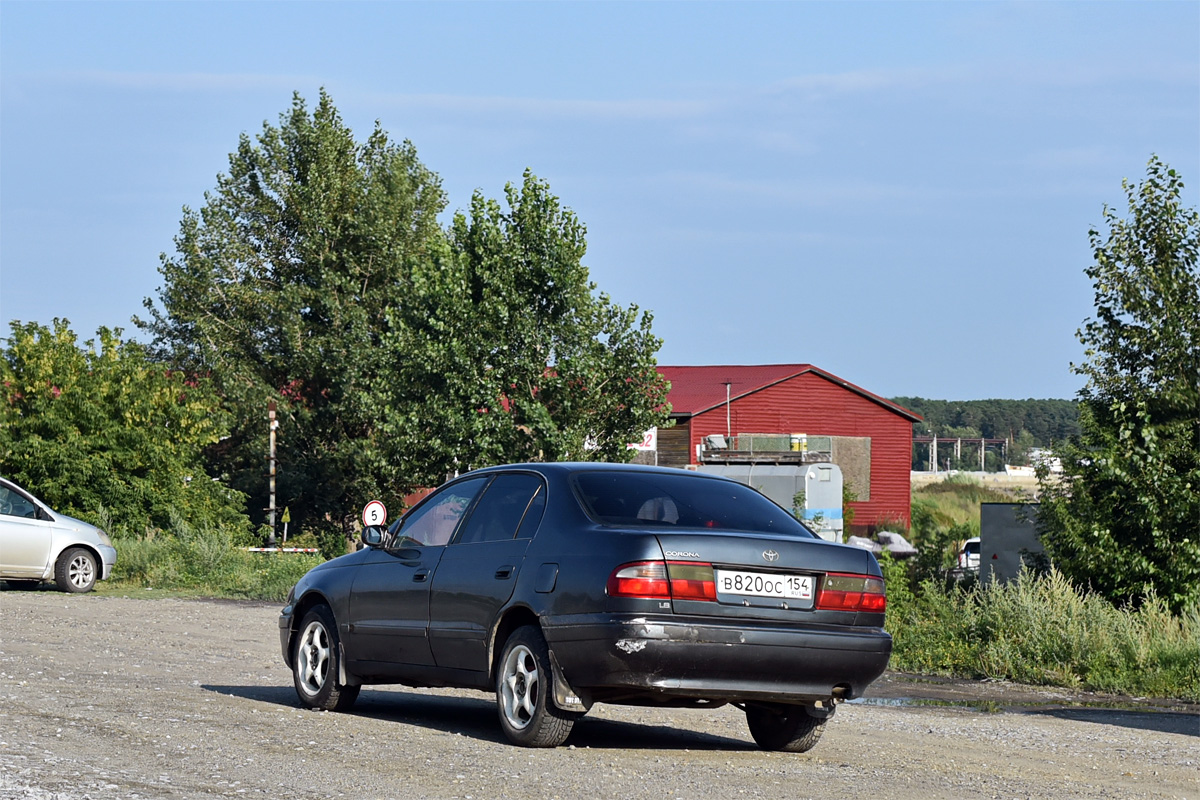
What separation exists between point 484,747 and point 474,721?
142 centimetres

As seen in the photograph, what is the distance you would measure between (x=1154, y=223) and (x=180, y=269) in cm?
3450

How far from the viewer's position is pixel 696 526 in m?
8.02

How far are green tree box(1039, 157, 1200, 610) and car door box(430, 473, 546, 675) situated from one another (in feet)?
42.1

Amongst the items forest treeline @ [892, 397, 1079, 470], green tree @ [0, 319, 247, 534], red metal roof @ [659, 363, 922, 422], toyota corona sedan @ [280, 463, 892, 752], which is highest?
forest treeline @ [892, 397, 1079, 470]

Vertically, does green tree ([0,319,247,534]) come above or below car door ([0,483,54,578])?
above

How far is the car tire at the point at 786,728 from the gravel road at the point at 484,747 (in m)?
0.17

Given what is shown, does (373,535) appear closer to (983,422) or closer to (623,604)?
(623,604)

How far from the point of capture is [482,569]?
842 centimetres

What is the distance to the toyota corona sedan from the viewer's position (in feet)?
24.5

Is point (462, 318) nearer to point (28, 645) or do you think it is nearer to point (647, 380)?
point (647, 380)

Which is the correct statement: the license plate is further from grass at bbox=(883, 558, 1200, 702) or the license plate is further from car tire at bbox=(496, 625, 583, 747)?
Result: grass at bbox=(883, 558, 1200, 702)

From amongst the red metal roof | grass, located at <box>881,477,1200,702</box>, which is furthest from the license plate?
the red metal roof

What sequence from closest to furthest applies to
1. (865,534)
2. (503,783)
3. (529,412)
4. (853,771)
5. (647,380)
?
(503,783), (853,771), (529,412), (647,380), (865,534)

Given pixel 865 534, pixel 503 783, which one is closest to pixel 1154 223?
pixel 503 783
